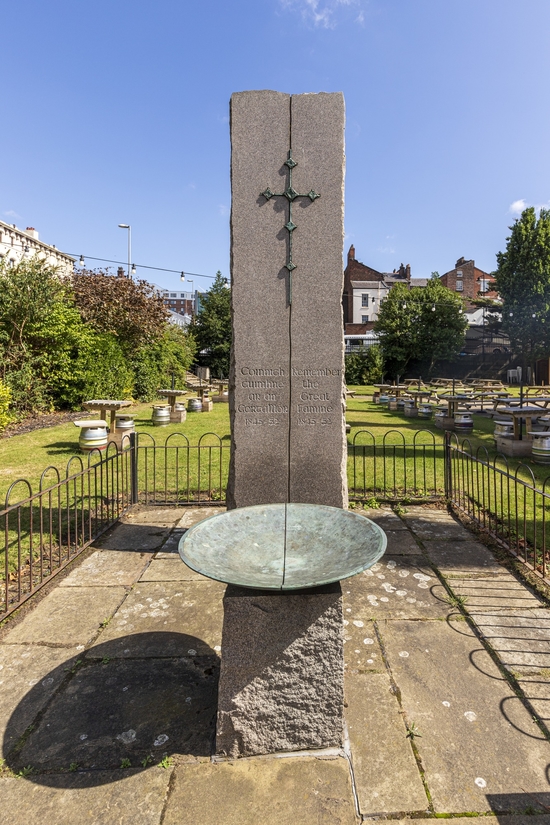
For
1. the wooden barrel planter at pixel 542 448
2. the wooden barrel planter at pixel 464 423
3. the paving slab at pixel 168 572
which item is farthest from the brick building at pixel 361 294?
the paving slab at pixel 168 572

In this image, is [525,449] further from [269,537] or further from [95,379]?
[95,379]

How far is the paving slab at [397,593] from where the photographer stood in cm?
365

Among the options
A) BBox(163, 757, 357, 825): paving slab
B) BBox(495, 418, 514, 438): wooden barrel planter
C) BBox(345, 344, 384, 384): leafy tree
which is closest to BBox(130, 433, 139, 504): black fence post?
BBox(163, 757, 357, 825): paving slab

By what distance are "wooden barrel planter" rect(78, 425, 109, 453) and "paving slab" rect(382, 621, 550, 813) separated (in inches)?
293

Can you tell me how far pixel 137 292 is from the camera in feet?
65.2

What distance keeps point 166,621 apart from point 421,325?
3729cm

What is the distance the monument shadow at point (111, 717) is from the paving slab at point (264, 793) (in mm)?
183

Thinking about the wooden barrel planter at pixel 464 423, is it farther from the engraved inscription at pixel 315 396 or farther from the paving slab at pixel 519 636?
the engraved inscription at pixel 315 396

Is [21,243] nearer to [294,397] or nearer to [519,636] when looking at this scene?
[294,397]

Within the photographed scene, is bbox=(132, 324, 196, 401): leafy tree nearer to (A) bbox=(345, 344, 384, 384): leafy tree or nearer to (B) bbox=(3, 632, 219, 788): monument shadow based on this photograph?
(A) bbox=(345, 344, 384, 384): leafy tree

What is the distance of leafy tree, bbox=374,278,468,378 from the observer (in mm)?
36750

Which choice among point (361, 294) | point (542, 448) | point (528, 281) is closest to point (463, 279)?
point (361, 294)

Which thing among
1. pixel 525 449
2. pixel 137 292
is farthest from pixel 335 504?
pixel 137 292

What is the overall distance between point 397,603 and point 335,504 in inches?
45.1
